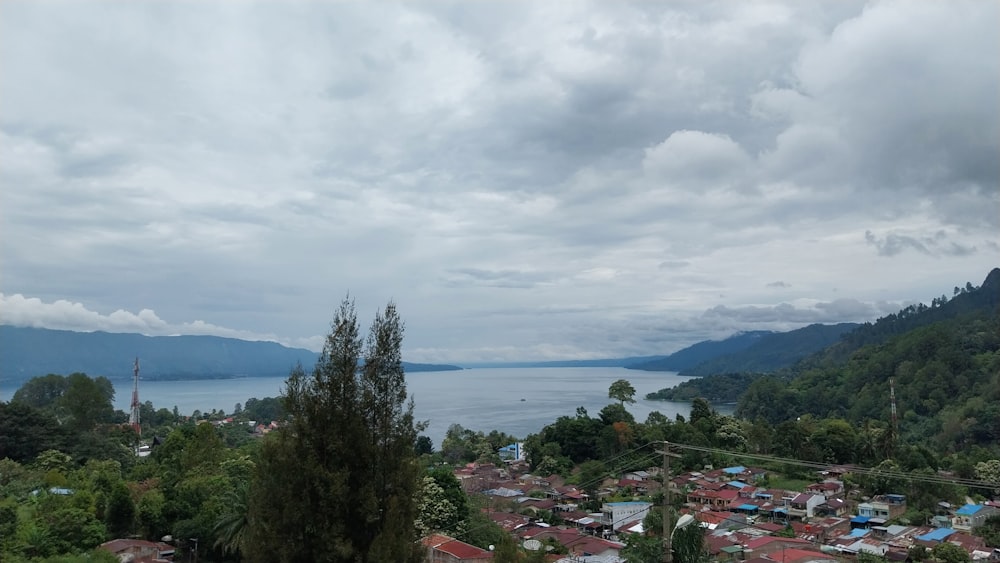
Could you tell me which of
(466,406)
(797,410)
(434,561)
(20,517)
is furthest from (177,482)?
(466,406)

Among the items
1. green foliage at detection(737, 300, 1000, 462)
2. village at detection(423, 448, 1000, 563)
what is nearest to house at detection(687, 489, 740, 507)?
village at detection(423, 448, 1000, 563)

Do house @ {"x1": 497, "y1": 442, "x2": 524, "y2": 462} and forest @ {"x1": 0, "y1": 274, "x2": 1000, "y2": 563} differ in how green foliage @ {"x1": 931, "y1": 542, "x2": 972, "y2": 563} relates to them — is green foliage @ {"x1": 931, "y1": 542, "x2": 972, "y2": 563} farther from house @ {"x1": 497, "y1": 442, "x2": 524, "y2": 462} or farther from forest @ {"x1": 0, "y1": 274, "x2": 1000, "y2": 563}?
house @ {"x1": 497, "y1": 442, "x2": 524, "y2": 462}

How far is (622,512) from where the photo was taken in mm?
24000

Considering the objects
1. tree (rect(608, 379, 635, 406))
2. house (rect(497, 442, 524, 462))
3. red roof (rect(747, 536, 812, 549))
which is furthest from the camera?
tree (rect(608, 379, 635, 406))

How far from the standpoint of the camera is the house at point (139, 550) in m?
14.7

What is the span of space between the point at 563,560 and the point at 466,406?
2991 inches

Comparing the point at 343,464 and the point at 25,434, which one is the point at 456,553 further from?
the point at 25,434

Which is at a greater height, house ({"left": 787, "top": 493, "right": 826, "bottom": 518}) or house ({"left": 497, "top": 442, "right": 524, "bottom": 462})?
house ({"left": 787, "top": 493, "right": 826, "bottom": 518})

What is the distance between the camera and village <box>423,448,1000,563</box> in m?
17.4

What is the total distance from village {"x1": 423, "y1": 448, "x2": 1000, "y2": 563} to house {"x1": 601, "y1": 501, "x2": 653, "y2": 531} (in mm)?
37

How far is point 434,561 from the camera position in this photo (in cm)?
1556

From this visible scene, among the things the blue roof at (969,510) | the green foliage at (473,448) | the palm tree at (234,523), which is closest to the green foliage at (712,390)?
the green foliage at (473,448)

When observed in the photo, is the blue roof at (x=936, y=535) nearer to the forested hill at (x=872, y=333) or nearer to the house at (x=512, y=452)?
the house at (x=512, y=452)

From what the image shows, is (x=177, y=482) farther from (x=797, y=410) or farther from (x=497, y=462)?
(x=797, y=410)
